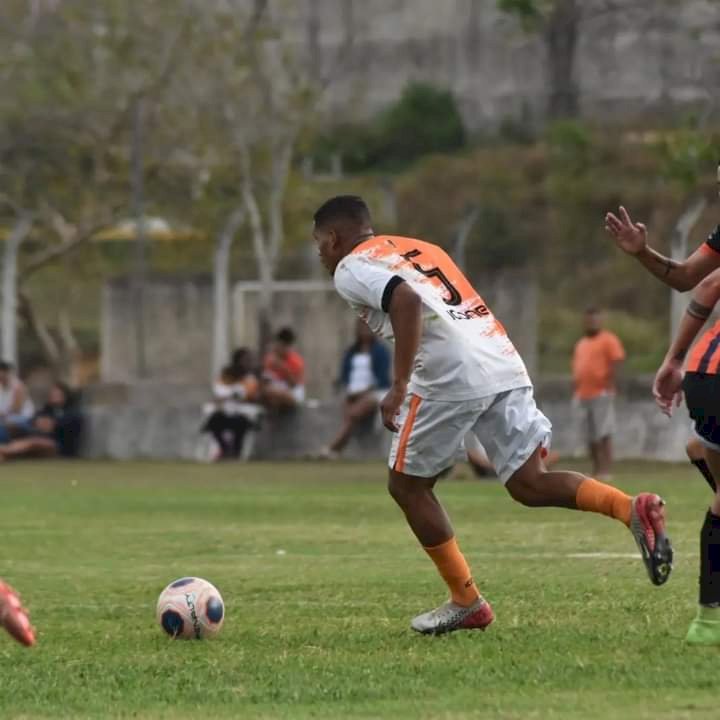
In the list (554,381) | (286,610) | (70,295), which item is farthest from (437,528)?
(70,295)

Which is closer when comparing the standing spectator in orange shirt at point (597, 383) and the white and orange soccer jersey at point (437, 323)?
the white and orange soccer jersey at point (437, 323)

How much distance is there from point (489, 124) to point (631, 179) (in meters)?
14.6

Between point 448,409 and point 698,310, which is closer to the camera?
point 698,310

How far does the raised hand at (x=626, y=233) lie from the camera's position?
8.75 metres

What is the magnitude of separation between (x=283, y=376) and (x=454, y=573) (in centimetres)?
1896

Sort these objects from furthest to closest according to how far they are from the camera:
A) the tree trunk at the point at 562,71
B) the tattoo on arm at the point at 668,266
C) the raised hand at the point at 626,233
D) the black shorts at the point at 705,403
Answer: the tree trunk at the point at 562,71 → the tattoo on arm at the point at 668,266 → the raised hand at the point at 626,233 → the black shorts at the point at 705,403

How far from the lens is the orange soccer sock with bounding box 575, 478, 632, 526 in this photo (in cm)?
889

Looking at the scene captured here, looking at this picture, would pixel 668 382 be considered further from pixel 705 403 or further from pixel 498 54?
pixel 498 54

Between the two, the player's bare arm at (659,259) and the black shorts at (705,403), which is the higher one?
the player's bare arm at (659,259)

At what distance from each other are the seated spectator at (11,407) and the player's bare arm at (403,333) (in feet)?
67.1

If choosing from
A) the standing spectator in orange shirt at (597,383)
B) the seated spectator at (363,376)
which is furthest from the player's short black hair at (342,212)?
the seated spectator at (363,376)

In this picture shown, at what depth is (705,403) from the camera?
26.9ft

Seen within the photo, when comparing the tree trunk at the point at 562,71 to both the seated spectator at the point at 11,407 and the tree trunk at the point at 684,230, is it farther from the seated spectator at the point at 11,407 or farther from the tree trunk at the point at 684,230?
the seated spectator at the point at 11,407

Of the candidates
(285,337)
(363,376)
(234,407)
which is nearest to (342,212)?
(363,376)
